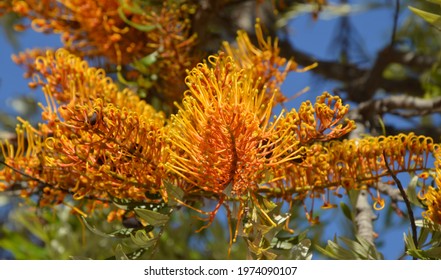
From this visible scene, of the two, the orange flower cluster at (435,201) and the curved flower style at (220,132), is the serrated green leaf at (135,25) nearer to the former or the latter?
the curved flower style at (220,132)

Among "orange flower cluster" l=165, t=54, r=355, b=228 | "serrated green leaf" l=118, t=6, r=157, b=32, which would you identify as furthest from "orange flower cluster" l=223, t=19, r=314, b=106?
"orange flower cluster" l=165, t=54, r=355, b=228

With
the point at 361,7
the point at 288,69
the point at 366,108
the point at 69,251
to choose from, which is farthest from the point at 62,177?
the point at 361,7

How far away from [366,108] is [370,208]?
0.81 ft

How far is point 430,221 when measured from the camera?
834 mm

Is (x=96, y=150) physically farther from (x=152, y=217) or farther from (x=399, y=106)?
(x=399, y=106)

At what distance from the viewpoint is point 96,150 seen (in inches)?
31.9

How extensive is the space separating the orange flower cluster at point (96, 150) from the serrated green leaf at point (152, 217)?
38 millimetres

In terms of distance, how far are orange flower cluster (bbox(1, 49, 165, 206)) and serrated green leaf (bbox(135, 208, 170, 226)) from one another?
0.04m

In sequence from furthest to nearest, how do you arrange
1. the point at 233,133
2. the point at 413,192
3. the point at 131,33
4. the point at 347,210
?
the point at 131,33, the point at 347,210, the point at 413,192, the point at 233,133

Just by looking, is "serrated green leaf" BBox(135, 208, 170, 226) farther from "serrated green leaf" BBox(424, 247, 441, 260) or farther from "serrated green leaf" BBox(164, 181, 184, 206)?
"serrated green leaf" BBox(424, 247, 441, 260)

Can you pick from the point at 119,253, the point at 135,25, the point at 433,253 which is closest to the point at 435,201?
the point at 433,253

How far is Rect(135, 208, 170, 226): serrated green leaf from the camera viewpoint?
2.56 ft

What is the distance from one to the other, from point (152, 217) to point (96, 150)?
0.08 meters
